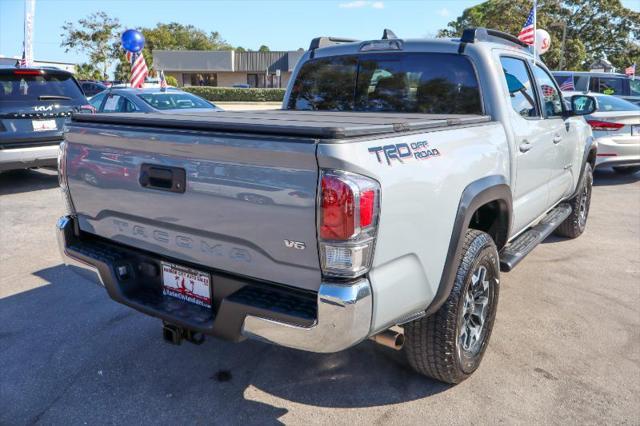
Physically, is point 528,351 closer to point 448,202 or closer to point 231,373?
point 448,202

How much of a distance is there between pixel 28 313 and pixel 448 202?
3311mm

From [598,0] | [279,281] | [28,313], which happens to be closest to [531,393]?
[279,281]

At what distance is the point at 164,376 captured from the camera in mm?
3123

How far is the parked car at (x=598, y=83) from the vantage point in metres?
13.8

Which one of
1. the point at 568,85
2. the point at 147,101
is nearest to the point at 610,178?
the point at 568,85

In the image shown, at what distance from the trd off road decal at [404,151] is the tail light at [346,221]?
0.15 metres

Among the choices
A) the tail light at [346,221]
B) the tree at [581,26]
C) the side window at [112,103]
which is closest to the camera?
the tail light at [346,221]

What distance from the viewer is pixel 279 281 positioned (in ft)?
7.43

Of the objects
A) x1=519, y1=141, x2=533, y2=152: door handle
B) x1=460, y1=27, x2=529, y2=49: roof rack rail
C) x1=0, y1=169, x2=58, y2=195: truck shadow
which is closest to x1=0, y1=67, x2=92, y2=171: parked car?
x1=0, y1=169, x2=58, y2=195: truck shadow

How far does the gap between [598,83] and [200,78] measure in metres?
55.0

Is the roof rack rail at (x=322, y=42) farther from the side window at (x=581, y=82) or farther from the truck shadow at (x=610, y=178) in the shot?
the side window at (x=581, y=82)

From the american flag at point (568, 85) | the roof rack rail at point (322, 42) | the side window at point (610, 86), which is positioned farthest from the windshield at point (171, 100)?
the side window at point (610, 86)

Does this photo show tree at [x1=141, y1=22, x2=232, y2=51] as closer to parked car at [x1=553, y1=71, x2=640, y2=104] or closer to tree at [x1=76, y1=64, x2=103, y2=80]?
tree at [x1=76, y1=64, x2=103, y2=80]

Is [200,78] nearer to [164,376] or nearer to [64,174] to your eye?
[64,174]
